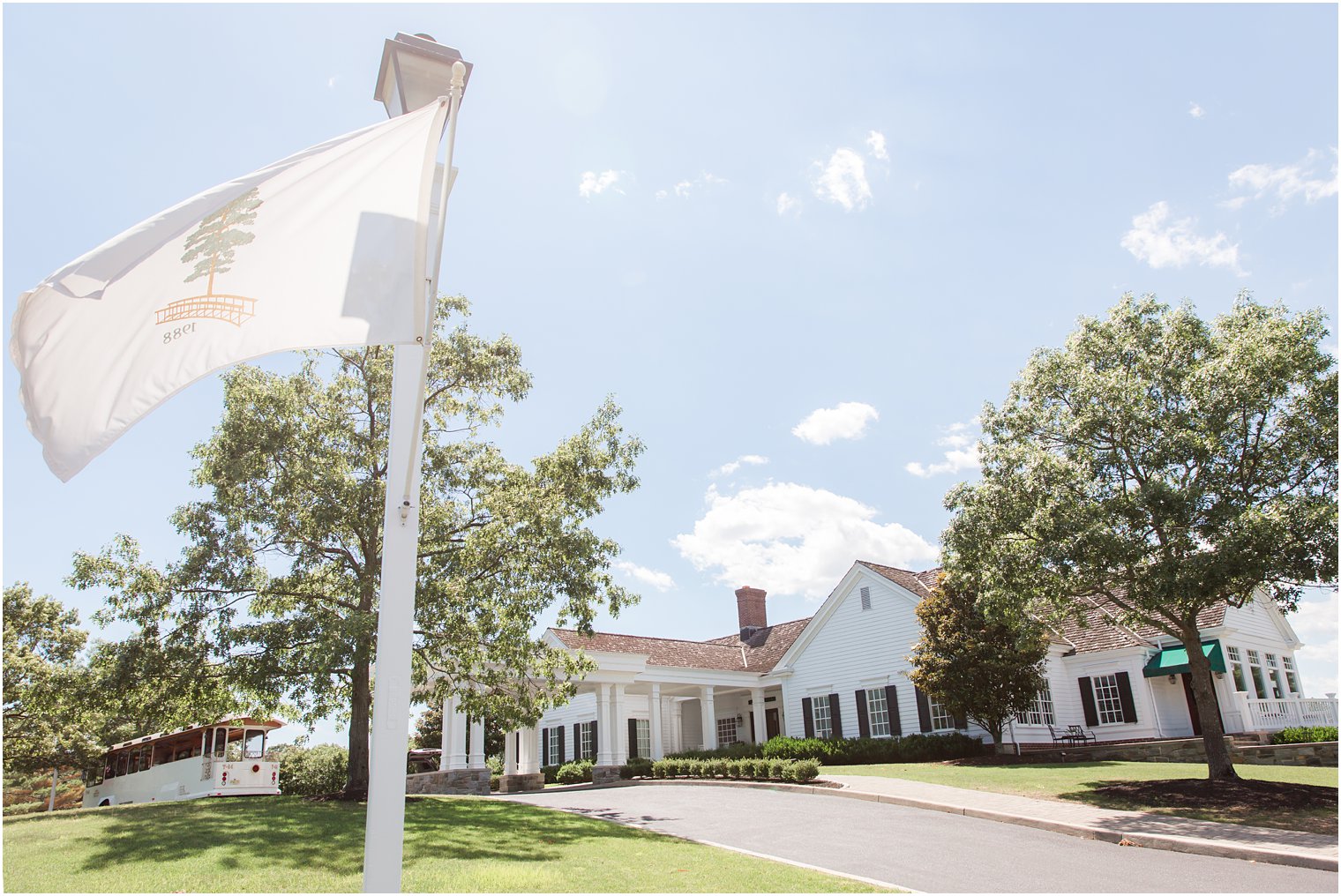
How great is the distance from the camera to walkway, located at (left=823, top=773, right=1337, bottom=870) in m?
9.47

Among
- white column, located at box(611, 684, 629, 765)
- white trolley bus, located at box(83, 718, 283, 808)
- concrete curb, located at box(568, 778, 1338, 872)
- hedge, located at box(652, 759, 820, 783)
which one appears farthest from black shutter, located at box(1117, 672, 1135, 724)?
white trolley bus, located at box(83, 718, 283, 808)

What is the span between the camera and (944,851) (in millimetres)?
10250

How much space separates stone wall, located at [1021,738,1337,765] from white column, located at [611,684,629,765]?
1160 centimetres

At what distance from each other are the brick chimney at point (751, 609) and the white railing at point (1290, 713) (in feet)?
61.9

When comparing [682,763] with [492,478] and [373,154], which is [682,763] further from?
[373,154]

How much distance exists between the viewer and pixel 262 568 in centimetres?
1617

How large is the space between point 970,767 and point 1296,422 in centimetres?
1156

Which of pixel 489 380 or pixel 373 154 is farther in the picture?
pixel 489 380

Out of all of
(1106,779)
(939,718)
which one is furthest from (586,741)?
(1106,779)

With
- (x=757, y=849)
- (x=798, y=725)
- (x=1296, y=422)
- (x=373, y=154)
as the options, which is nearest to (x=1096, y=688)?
(x=798, y=725)

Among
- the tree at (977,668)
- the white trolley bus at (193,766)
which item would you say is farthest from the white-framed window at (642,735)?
the white trolley bus at (193,766)

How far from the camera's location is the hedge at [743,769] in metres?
18.9

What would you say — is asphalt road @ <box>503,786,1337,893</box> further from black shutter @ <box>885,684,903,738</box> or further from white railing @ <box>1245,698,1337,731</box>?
white railing @ <box>1245,698,1337,731</box>

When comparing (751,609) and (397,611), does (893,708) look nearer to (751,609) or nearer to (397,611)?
(751,609)
